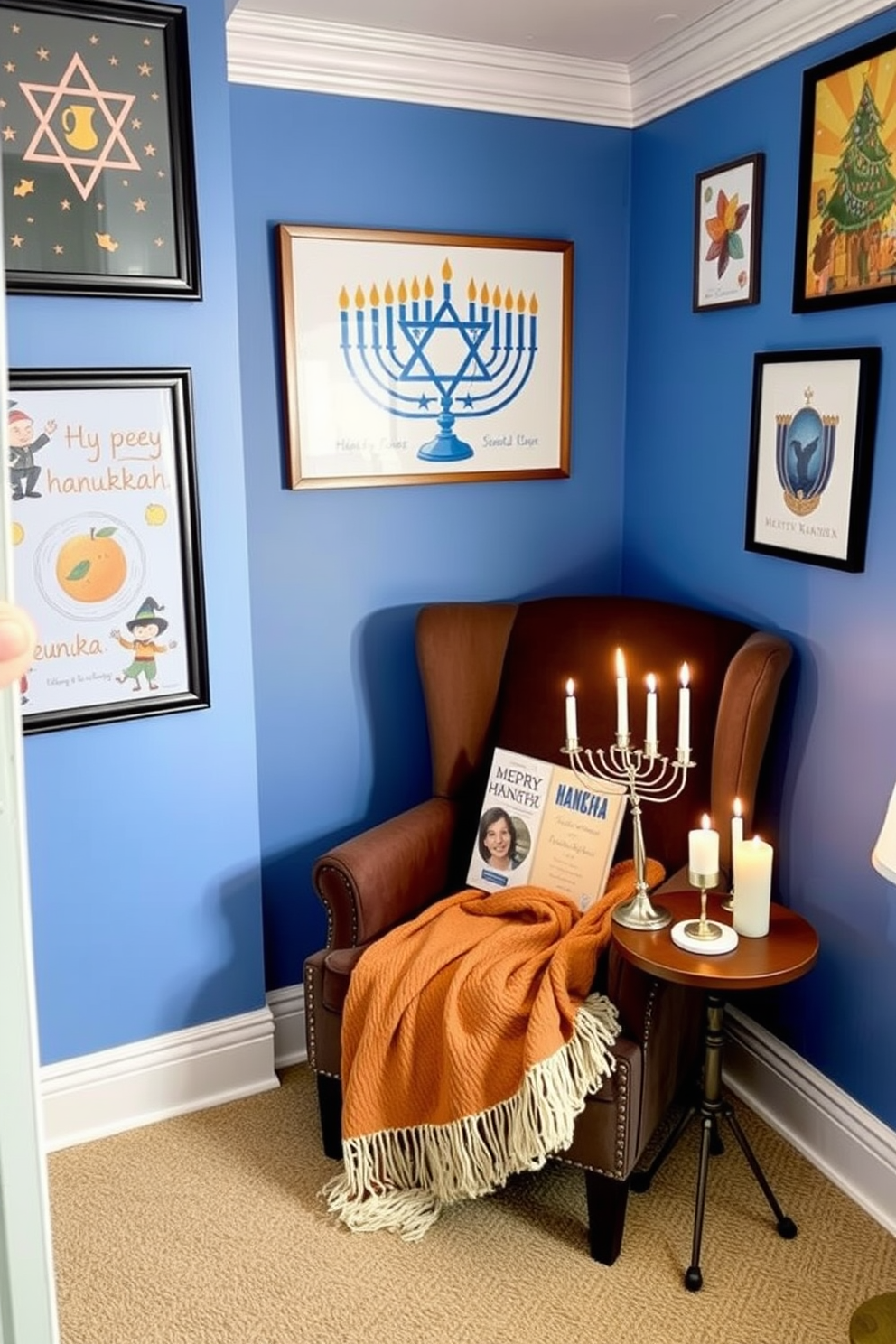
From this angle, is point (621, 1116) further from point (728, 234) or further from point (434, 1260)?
point (728, 234)

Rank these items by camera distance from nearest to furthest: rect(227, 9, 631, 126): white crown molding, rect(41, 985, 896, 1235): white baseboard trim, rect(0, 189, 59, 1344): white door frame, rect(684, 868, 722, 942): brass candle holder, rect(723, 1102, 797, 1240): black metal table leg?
rect(0, 189, 59, 1344): white door frame → rect(684, 868, 722, 942): brass candle holder → rect(723, 1102, 797, 1240): black metal table leg → rect(41, 985, 896, 1235): white baseboard trim → rect(227, 9, 631, 126): white crown molding

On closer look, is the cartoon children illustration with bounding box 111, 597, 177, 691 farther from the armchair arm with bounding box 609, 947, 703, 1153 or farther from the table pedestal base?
the table pedestal base

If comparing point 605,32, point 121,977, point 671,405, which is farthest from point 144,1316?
point 605,32

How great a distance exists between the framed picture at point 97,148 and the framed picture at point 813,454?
3.99 feet

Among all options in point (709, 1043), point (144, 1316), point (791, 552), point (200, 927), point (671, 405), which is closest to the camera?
point (144, 1316)

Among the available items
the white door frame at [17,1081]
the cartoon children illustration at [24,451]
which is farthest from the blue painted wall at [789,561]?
the white door frame at [17,1081]

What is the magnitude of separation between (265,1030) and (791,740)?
53.3 inches

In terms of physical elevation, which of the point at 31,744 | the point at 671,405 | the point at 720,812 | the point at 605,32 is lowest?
→ the point at 720,812

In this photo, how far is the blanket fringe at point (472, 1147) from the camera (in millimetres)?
1974

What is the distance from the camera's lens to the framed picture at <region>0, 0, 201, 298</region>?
199cm

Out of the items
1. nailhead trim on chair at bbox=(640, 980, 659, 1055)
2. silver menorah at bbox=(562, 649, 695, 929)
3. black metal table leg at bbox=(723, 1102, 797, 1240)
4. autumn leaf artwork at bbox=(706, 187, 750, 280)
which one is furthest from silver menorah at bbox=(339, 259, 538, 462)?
black metal table leg at bbox=(723, 1102, 797, 1240)

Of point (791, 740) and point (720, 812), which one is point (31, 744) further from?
point (791, 740)

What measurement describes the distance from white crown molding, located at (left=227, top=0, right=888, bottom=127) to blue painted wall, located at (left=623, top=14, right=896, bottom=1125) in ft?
0.18

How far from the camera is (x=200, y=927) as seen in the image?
249cm
